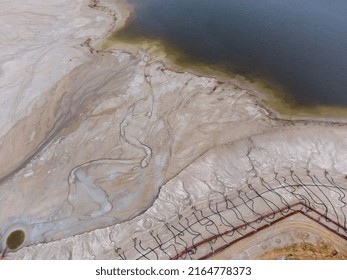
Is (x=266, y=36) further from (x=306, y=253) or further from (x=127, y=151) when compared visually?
(x=306, y=253)

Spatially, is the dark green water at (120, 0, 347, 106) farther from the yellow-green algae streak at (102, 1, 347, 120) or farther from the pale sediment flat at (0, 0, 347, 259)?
the pale sediment flat at (0, 0, 347, 259)

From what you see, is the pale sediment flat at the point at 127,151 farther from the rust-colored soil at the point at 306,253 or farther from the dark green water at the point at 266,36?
the dark green water at the point at 266,36

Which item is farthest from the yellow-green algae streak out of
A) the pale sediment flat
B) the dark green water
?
the pale sediment flat

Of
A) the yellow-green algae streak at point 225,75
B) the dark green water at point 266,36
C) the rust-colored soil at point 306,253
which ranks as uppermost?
the dark green water at point 266,36

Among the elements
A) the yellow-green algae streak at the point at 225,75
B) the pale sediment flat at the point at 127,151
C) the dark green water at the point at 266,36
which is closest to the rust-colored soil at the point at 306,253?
the pale sediment flat at the point at 127,151
